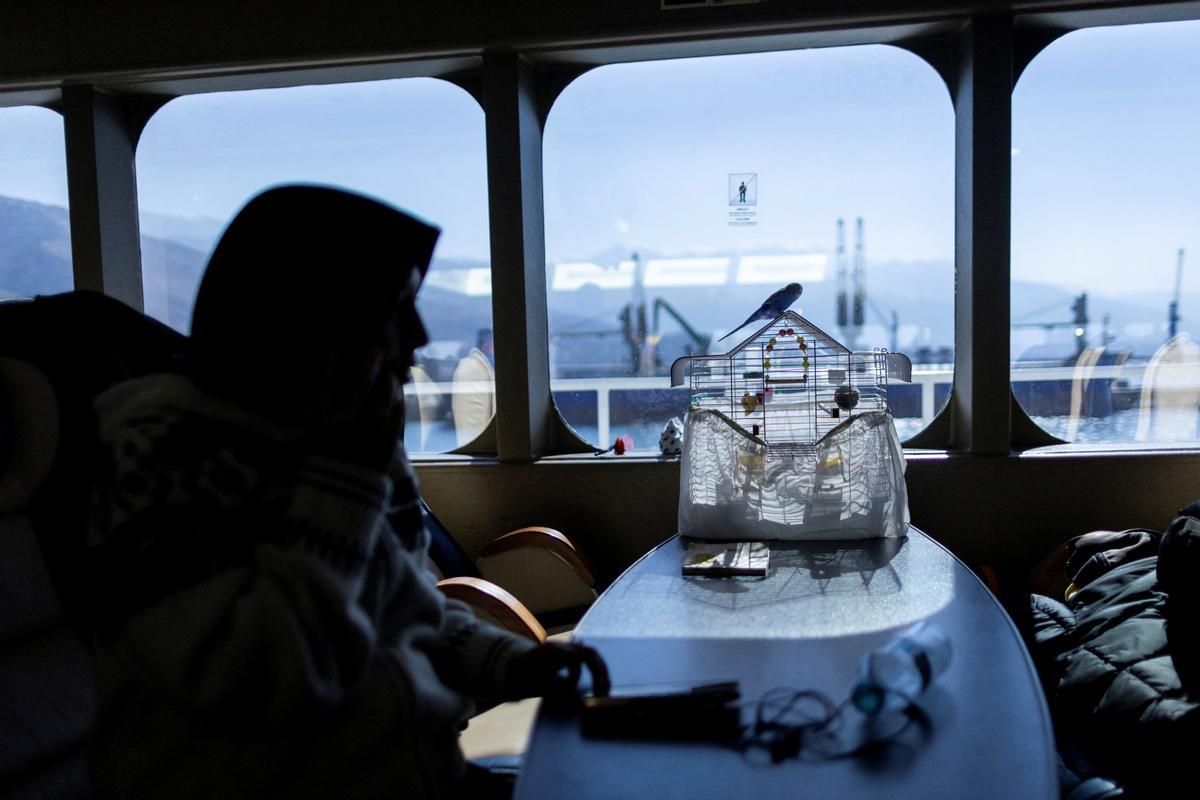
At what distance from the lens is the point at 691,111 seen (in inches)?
120

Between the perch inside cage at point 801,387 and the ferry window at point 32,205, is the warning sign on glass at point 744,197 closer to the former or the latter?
the perch inside cage at point 801,387

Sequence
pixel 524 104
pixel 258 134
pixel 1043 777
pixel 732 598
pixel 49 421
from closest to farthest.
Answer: pixel 1043 777
pixel 49 421
pixel 732 598
pixel 524 104
pixel 258 134

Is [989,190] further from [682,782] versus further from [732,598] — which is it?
[682,782]

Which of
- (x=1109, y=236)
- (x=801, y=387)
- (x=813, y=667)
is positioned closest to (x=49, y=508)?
(x=813, y=667)

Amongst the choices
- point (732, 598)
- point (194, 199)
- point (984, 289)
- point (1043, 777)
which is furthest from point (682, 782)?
point (194, 199)

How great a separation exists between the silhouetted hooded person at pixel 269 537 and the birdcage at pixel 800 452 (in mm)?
1151

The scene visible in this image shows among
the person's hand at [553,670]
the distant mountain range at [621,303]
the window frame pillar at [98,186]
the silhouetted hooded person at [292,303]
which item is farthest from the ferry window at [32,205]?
the person's hand at [553,670]

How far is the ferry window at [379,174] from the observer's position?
3.19 meters

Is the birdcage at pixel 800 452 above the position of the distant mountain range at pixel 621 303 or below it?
below

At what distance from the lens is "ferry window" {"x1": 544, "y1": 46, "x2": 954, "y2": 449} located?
295 cm

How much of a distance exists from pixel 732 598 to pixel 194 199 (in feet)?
9.36

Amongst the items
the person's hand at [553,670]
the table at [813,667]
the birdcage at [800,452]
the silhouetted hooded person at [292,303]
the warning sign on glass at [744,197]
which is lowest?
the table at [813,667]

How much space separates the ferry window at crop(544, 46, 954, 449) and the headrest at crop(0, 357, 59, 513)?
199 centimetres

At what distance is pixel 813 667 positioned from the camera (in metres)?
1.26
